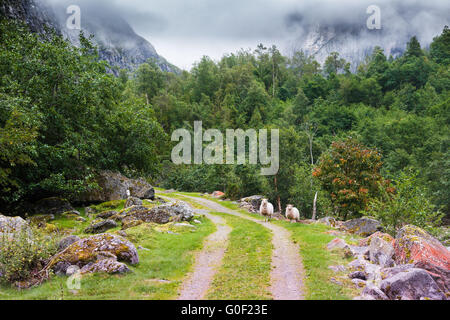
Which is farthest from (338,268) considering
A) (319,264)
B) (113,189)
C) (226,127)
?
(226,127)

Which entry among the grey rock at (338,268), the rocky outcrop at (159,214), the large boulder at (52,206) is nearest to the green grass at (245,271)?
the grey rock at (338,268)

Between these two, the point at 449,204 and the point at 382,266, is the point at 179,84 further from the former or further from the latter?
the point at 382,266

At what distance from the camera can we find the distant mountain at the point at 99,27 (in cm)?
3669

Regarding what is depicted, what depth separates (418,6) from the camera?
132250mm

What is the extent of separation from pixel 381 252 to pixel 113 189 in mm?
25474

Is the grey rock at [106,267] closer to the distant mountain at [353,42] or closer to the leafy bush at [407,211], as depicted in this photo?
the leafy bush at [407,211]

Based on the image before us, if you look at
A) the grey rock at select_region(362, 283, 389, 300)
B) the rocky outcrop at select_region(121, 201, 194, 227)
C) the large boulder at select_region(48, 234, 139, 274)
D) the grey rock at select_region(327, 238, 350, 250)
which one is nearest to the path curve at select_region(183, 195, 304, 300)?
the grey rock at select_region(327, 238, 350, 250)

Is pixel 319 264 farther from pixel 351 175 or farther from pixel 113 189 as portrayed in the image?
pixel 113 189

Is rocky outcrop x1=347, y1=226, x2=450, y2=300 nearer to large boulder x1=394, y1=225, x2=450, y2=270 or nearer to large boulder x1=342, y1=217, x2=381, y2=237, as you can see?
large boulder x1=394, y1=225, x2=450, y2=270

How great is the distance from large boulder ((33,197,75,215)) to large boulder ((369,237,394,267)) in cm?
2212

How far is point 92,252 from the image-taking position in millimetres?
11211

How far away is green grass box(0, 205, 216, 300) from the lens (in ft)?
29.0

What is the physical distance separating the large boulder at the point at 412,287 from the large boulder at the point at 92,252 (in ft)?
30.0
